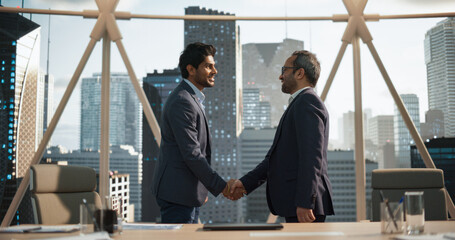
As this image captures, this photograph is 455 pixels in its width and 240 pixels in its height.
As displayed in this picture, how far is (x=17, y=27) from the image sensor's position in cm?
651

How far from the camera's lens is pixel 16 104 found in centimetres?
650

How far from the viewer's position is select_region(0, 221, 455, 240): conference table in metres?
1.96

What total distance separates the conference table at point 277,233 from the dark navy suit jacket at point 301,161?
582 millimetres

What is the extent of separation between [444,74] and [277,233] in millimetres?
5570

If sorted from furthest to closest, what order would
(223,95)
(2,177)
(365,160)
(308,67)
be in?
(223,95), (2,177), (365,160), (308,67)

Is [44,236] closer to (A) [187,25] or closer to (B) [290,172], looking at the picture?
(B) [290,172]

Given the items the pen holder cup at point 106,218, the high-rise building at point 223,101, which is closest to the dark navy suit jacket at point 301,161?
the pen holder cup at point 106,218

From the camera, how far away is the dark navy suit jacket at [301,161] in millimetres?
2930

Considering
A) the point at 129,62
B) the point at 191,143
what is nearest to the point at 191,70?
the point at 191,143

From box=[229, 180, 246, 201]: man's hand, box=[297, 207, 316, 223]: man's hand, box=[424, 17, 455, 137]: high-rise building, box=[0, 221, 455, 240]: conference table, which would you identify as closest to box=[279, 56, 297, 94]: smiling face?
box=[229, 180, 246, 201]: man's hand

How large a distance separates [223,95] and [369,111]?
2.50 m

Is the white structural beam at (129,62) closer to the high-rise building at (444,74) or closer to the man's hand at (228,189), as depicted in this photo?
the high-rise building at (444,74)

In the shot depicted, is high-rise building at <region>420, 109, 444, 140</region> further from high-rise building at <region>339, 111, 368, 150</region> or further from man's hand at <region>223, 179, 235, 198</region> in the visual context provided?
man's hand at <region>223, 179, 235, 198</region>

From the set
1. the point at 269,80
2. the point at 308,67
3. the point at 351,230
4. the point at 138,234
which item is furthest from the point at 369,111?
the point at 138,234
